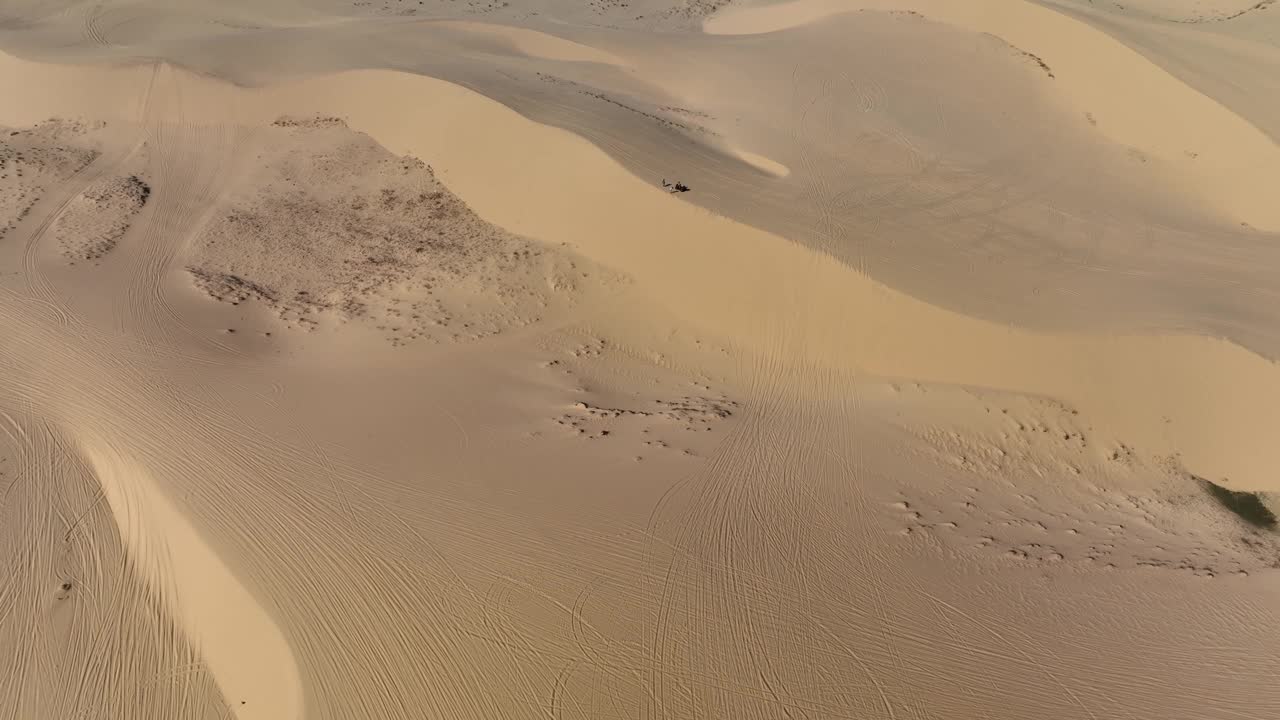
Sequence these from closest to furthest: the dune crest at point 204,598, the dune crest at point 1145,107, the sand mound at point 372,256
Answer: the dune crest at point 204,598, the sand mound at point 372,256, the dune crest at point 1145,107

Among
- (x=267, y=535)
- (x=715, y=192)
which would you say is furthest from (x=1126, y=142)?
(x=267, y=535)

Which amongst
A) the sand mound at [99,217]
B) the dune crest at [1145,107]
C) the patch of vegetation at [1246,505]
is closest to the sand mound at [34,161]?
the sand mound at [99,217]

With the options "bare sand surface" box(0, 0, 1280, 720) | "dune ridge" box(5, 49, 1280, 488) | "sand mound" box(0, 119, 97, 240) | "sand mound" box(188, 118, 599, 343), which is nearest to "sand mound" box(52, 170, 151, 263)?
"bare sand surface" box(0, 0, 1280, 720)

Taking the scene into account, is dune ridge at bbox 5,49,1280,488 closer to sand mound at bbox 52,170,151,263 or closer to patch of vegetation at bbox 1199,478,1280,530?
patch of vegetation at bbox 1199,478,1280,530

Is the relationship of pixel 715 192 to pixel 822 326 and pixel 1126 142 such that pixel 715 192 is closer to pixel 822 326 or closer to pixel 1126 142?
pixel 822 326

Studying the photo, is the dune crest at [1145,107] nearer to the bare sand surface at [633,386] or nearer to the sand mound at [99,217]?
the bare sand surface at [633,386]

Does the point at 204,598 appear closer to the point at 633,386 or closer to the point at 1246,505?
the point at 633,386
